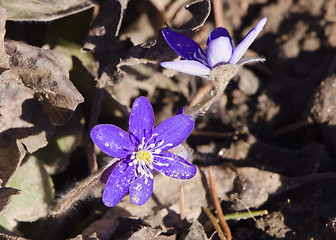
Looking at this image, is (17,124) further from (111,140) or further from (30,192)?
(111,140)

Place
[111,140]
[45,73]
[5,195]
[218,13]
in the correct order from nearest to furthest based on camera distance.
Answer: [111,140]
[5,195]
[45,73]
[218,13]

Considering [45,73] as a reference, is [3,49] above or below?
above

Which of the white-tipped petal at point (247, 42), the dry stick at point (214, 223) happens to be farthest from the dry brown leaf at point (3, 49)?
the dry stick at point (214, 223)

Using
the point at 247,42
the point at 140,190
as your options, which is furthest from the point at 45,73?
the point at 247,42

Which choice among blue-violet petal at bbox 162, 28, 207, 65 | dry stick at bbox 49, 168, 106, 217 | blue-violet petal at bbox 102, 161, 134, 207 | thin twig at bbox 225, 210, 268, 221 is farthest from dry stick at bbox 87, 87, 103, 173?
thin twig at bbox 225, 210, 268, 221

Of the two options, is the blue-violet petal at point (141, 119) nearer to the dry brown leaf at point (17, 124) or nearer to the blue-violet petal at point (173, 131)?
the blue-violet petal at point (173, 131)

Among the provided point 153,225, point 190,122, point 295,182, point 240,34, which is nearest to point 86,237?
point 153,225

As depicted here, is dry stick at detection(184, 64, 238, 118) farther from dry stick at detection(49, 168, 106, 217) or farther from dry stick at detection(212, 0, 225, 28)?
dry stick at detection(212, 0, 225, 28)

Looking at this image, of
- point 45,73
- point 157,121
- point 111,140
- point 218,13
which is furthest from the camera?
point 218,13

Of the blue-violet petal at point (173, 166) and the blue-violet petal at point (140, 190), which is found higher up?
the blue-violet petal at point (173, 166)
